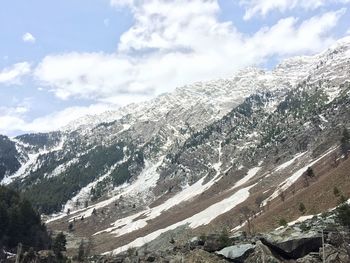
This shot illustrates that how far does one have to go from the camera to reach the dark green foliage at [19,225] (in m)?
143

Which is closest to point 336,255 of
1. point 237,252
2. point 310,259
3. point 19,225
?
point 310,259

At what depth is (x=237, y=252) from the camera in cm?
5075

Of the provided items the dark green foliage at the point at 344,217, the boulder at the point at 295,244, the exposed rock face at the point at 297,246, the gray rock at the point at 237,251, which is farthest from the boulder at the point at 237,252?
the dark green foliage at the point at 344,217

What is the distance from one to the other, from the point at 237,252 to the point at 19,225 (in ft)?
365

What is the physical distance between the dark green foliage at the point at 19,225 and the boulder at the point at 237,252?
103603mm

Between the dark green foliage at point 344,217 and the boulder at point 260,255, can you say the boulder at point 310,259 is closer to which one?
the boulder at point 260,255

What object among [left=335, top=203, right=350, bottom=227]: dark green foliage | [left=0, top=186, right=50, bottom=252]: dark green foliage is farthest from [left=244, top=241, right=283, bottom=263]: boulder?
[left=0, top=186, right=50, bottom=252]: dark green foliage

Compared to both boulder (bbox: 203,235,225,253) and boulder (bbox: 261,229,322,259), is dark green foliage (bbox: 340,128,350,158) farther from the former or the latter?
boulder (bbox: 261,229,322,259)

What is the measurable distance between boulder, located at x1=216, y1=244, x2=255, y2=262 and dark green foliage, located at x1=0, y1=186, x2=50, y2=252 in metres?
104

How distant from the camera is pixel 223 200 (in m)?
188

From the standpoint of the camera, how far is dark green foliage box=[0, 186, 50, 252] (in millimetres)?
143125

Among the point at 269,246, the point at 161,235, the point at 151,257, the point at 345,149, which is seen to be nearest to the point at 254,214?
the point at 345,149

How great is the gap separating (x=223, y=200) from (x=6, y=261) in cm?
9250

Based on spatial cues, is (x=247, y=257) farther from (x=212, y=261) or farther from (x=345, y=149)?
(x=345, y=149)
